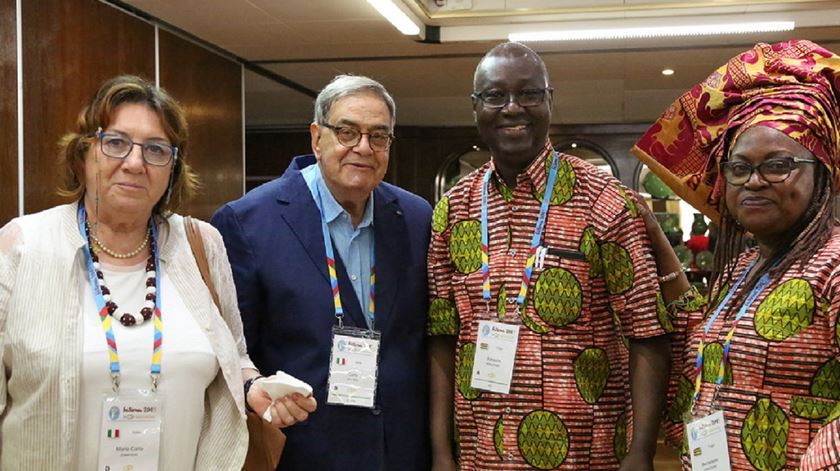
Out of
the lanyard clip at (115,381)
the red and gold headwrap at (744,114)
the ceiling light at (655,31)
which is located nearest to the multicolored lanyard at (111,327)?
the lanyard clip at (115,381)

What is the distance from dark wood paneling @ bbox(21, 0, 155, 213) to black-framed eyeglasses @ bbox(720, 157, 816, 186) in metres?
4.05

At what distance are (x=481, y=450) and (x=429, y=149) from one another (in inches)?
398

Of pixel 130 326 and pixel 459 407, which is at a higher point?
pixel 130 326

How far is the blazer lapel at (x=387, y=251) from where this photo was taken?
2607mm

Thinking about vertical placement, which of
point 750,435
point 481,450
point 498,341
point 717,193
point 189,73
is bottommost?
point 481,450

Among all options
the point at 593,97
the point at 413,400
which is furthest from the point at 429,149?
the point at 413,400

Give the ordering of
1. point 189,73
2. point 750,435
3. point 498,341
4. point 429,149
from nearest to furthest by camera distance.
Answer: point 750,435
point 498,341
point 189,73
point 429,149

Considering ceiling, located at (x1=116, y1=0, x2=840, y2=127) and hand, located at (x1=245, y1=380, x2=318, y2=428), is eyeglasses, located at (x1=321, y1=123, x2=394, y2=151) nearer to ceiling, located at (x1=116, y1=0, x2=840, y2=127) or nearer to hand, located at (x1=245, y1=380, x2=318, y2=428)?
hand, located at (x1=245, y1=380, x2=318, y2=428)

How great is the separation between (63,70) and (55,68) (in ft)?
0.28

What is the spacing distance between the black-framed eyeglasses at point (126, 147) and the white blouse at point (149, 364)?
10.3 inches

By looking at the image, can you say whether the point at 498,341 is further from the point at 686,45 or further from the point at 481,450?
the point at 686,45

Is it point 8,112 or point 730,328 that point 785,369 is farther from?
point 8,112

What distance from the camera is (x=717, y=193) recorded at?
219cm

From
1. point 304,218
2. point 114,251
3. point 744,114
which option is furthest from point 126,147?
point 744,114
